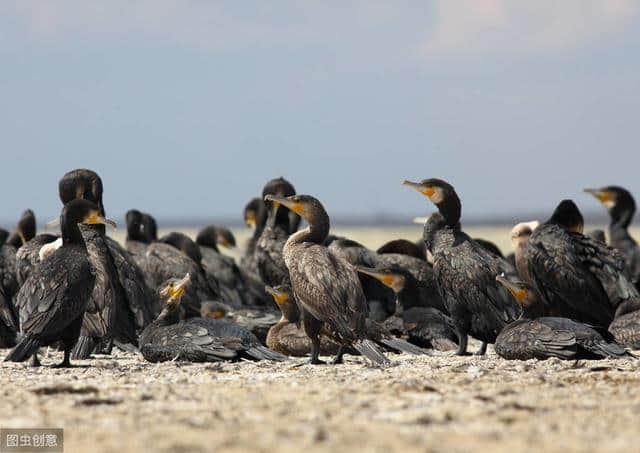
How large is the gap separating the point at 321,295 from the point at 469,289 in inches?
82.6

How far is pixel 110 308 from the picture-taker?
10164 mm

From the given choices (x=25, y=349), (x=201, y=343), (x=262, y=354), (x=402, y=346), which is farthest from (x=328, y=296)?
A: (x=25, y=349)

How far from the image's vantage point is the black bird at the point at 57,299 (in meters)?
8.69

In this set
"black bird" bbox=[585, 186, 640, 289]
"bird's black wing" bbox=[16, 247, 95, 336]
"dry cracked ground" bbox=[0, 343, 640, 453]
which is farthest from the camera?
"black bird" bbox=[585, 186, 640, 289]

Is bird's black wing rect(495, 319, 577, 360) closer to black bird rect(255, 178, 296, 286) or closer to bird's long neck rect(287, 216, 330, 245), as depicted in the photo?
bird's long neck rect(287, 216, 330, 245)

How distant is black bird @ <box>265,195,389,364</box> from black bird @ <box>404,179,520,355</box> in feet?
5.02

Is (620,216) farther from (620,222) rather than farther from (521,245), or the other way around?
(521,245)

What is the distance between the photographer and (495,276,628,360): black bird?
30.1ft

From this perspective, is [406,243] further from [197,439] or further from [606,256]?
[197,439]

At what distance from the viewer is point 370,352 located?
8.98m

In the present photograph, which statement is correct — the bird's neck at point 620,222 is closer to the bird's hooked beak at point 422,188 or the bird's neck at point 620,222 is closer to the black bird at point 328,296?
the bird's hooked beak at point 422,188

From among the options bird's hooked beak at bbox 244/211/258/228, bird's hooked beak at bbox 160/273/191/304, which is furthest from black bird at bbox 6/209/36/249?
bird's hooked beak at bbox 160/273/191/304

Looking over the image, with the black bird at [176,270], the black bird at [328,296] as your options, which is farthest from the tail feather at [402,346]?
the black bird at [176,270]

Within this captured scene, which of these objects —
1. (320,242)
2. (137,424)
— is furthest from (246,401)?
(320,242)
